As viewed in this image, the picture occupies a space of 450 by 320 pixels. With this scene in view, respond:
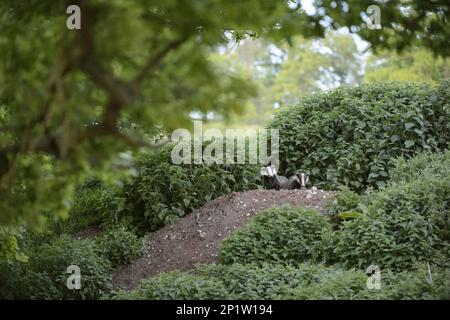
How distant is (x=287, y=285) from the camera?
5270 mm

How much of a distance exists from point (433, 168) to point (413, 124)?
161cm

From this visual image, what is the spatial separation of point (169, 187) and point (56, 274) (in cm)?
228

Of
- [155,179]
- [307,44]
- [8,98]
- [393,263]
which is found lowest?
[393,263]

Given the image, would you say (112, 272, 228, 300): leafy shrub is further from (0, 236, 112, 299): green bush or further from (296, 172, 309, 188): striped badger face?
(296, 172, 309, 188): striped badger face

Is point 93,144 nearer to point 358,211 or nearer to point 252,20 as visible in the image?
point 252,20

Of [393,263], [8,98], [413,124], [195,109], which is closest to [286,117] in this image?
[413,124]

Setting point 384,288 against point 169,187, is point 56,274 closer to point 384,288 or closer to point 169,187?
point 169,187

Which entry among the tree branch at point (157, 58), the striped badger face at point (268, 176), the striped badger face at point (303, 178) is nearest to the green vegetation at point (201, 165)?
the tree branch at point (157, 58)

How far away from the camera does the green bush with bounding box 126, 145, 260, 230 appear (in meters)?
7.93

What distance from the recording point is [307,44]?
2505 centimetres

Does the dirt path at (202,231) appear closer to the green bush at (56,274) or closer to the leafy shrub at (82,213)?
the green bush at (56,274)

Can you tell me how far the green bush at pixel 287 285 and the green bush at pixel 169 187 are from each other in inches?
89.3

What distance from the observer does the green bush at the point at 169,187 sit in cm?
793

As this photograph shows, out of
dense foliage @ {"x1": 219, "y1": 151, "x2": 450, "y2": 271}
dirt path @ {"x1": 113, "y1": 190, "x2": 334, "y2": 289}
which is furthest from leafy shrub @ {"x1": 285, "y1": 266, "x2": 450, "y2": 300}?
dirt path @ {"x1": 113, "y1": 190, "x2": 334, "y2": 289}
